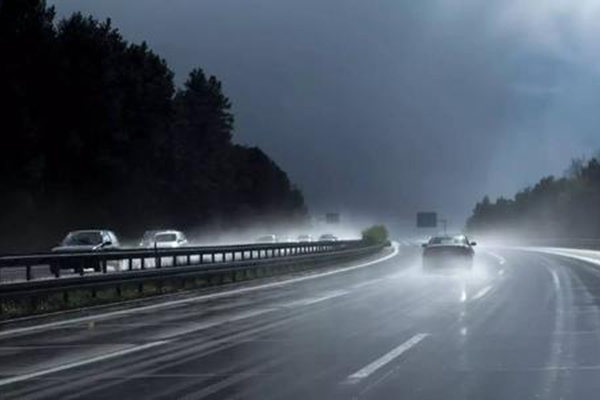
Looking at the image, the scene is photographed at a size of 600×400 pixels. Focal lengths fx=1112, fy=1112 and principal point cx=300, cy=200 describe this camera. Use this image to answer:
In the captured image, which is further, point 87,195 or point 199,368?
point 87,195

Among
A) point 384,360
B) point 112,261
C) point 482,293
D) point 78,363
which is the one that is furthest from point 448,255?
point 78,363

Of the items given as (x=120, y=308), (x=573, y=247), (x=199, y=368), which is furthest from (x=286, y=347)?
(x=573, y=247)

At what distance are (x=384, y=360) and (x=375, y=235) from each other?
83.9 m

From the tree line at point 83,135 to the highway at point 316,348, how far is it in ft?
110

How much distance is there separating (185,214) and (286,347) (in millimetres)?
79570

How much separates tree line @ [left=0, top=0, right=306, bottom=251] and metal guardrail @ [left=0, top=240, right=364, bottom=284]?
16.9 metres

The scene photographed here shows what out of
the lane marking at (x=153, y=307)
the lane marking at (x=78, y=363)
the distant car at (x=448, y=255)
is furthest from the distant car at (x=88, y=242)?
the lane marking at (x=78, y=363)

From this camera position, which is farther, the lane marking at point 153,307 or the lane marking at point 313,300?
the lane marking at point 313,300

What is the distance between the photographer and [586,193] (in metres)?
153

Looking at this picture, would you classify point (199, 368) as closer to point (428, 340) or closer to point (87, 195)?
point (428, 340)

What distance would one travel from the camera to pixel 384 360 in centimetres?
1545

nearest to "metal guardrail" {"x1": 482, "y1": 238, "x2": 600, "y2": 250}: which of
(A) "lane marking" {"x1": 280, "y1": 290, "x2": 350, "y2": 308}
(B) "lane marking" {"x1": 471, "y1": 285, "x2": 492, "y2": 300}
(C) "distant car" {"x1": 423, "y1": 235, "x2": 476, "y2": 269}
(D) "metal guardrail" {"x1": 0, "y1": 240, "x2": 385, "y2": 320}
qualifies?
(C) "distant car" {"x1": 423, "y1": 235, "x2": 476, "y2": 269}

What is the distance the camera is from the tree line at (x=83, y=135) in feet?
203

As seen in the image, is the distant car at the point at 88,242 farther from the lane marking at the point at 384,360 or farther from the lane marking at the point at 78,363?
the lane marking at the point at 384,360
